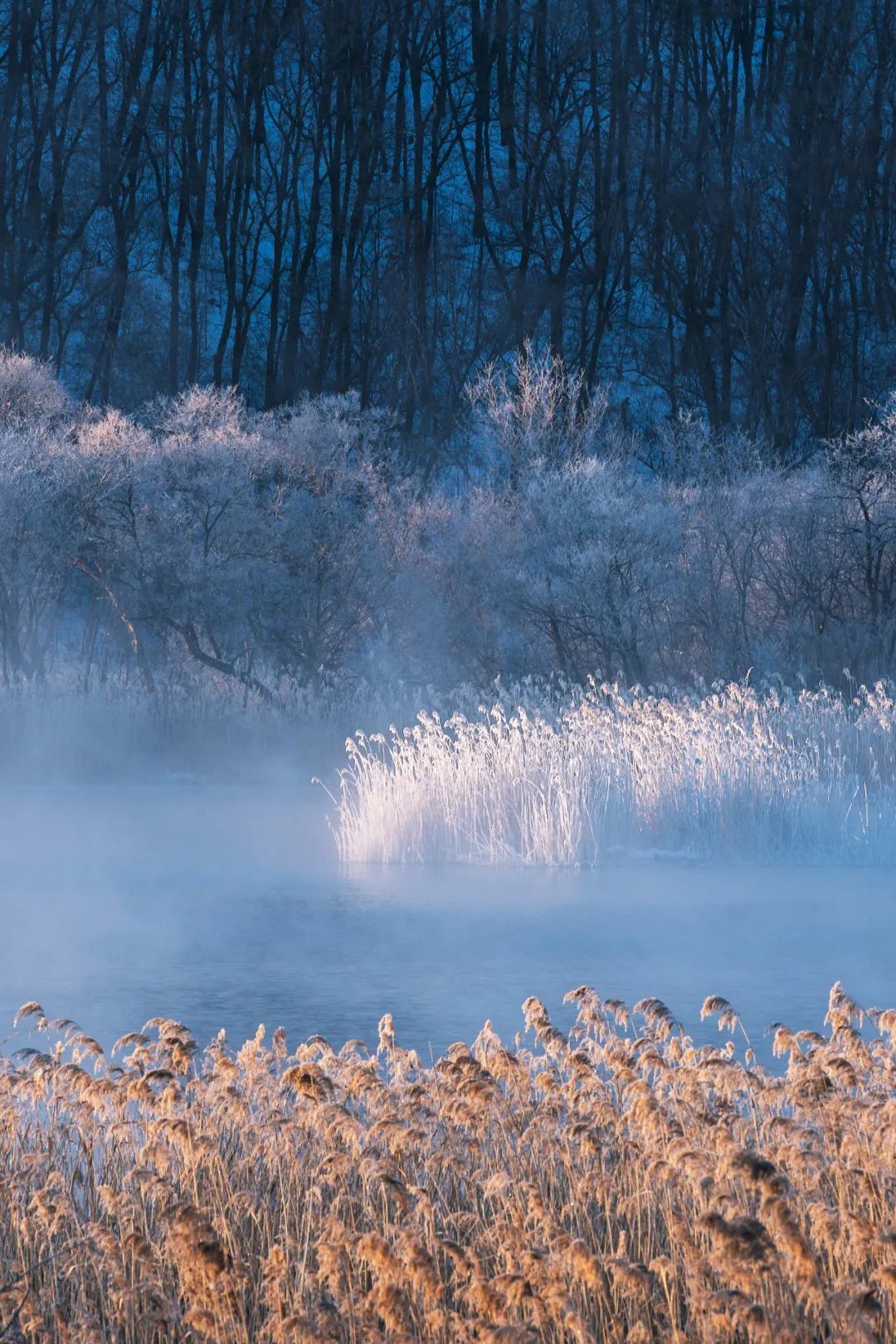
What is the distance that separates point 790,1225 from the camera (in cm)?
259

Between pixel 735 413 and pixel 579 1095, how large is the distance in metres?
32.4

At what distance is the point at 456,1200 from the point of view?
13.9 feet

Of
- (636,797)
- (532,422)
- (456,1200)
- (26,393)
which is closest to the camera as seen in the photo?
(456,1200)

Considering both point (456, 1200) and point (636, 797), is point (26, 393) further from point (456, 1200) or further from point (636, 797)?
point (456, 1200)

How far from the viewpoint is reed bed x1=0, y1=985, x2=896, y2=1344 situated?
2.74m

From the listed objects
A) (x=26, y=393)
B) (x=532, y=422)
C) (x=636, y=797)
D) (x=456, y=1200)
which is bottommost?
(x=456, y=1200)

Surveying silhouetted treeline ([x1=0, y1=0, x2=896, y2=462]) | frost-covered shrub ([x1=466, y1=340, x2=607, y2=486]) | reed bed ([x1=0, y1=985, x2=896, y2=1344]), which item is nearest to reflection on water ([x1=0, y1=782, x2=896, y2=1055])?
reed bed ([x1=0, y1=985, x2=896, y2=1344])

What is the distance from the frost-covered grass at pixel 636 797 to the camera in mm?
11383

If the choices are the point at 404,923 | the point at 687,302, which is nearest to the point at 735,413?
the point at 687,302

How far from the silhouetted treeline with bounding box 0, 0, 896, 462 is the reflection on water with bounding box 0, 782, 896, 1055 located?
19.8 metres

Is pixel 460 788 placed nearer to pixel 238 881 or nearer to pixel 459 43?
pixel 238 881

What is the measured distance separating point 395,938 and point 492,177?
2696 centimetres

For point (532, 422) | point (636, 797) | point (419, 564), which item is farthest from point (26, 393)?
point (636, 797)

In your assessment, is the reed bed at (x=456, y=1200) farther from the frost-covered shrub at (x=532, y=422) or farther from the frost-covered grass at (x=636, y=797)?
the frost-covered shrub at (x=532, y=422)
